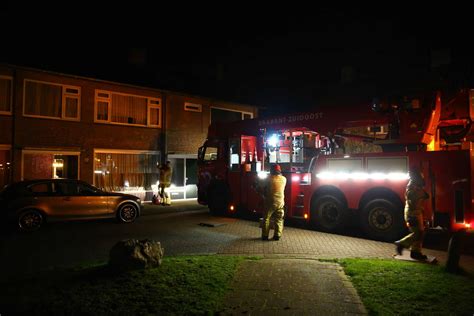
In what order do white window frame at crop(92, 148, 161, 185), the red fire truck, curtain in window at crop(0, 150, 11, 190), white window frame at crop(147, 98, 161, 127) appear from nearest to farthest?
the red fire truck
curtain in window at crop(0, 150, 11, 190)
white window frame at crop(92, 148, 161, 185)
white window frame at crop(147, 98, 161, 127)

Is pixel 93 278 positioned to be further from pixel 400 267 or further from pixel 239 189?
pixel 239 189

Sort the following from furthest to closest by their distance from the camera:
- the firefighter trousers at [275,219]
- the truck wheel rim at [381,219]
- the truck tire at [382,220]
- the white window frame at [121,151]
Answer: the white window frame at [121,151] → the firefighter trousers at [275,219] → the truck wheel rim at [381,219] → the truck tire at [382,220]

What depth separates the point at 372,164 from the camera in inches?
357

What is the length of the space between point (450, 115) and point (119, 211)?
967 cm

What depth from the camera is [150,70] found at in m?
19.7

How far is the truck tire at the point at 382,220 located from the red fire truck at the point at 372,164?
0.02 metres

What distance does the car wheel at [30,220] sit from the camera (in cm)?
998

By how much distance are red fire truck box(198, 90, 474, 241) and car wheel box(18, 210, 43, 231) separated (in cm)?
604

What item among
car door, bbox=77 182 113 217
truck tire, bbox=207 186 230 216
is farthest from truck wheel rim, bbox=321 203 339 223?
car door, bbox=77 182 113 217

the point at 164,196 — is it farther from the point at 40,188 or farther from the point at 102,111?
the point at 40,188

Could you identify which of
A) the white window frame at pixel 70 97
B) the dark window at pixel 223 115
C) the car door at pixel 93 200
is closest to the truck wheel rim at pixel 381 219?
the car door at pixel 93 200

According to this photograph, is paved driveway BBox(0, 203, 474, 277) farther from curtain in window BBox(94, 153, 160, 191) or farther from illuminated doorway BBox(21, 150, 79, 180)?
curtain in window BBox(94, 153, 160, 191)

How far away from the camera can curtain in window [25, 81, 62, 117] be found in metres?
14.1

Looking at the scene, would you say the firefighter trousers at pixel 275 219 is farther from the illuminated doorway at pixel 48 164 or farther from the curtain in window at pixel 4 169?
the curtain in window at pixel 4 169
